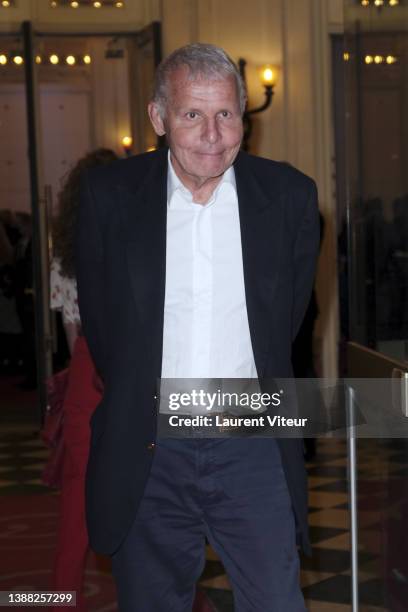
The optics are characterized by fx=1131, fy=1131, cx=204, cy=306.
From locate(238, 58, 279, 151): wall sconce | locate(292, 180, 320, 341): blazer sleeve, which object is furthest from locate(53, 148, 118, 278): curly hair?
locate(238, 58, 279, 151): wall sconce

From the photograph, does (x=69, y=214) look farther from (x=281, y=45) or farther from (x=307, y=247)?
(x=281, y=45)

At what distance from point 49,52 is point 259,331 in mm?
10208

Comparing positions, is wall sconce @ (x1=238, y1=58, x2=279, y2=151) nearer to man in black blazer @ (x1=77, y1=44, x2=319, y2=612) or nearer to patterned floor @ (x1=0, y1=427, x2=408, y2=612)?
patterned floor @ (x1=0, y1=427, x2=408, y2=612)

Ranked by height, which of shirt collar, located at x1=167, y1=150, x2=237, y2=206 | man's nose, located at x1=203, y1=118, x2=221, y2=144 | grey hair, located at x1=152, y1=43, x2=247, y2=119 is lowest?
shirt collar, located at x1=167, y1=150, x2=237, y2=206

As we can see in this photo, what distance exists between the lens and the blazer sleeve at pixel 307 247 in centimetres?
249

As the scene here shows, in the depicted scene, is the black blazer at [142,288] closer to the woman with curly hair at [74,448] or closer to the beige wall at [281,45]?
the woman with curly hair at [74,448]

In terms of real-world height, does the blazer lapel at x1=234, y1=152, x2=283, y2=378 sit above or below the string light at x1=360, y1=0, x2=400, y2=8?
below

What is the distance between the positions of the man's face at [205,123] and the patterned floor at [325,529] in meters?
0.88

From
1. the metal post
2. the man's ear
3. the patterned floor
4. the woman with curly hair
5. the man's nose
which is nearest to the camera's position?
the man's nose

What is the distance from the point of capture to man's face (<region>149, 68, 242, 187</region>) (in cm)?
228

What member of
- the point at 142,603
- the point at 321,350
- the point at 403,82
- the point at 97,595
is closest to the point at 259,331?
the point at 142,603

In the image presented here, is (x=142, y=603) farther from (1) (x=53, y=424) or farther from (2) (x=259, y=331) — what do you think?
(1) (x=53, y=424)

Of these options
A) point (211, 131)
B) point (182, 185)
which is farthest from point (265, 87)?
point (211, 131)

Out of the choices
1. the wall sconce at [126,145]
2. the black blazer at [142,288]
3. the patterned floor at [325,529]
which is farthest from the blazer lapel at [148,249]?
the wall sconce at [126,145]
